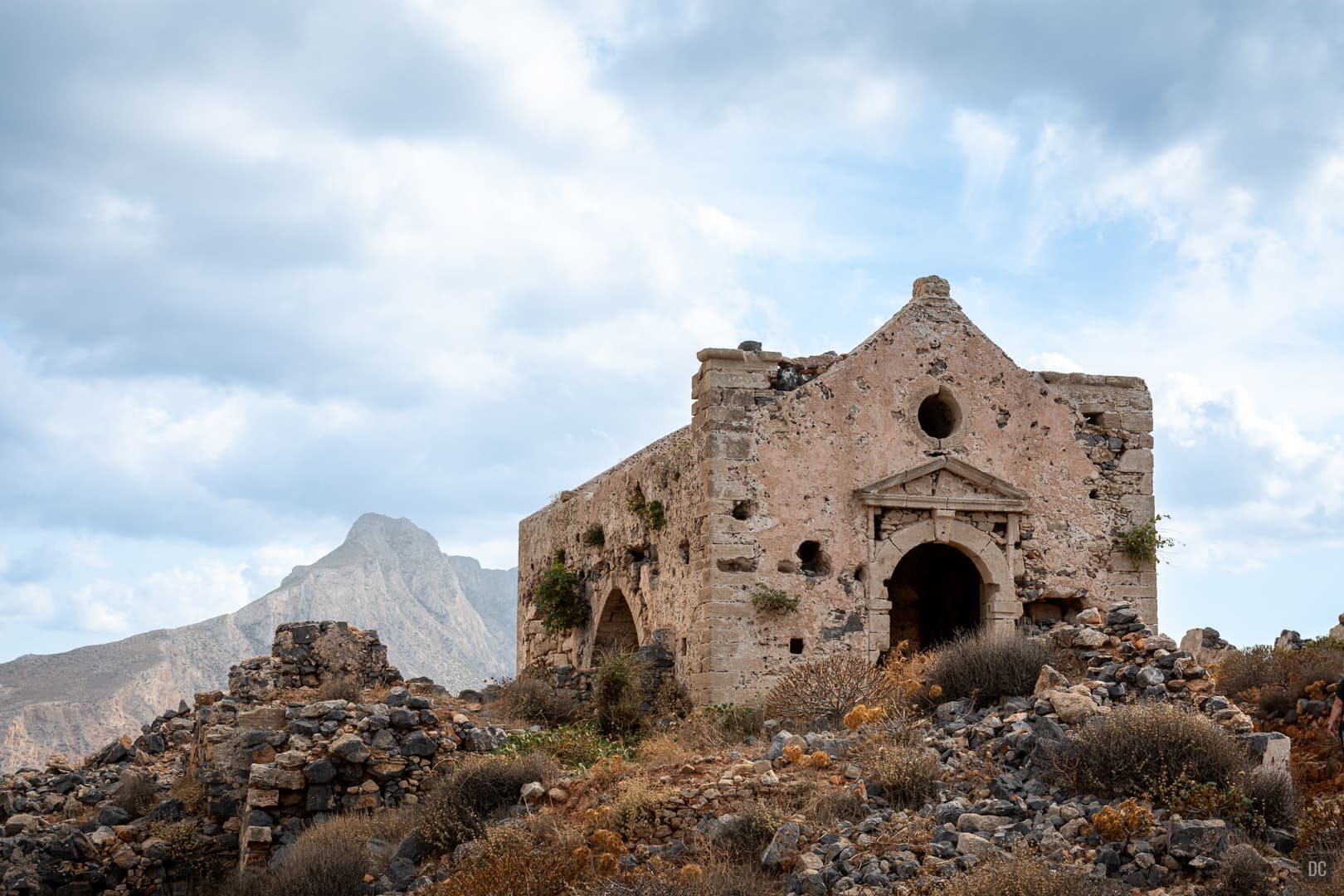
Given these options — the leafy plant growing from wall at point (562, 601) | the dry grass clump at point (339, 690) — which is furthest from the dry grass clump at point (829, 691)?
the leafy plant growing from wall at point (562, 601)

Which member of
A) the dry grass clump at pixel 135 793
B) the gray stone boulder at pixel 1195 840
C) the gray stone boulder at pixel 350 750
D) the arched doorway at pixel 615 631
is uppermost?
the arched doorway at pixel 615 631

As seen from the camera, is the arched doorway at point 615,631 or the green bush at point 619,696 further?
the arched doorway at point 615,631

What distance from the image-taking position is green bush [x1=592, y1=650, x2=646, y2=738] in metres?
15.3

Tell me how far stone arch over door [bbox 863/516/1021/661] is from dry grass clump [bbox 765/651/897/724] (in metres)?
1.30

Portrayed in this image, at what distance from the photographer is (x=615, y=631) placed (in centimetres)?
1991

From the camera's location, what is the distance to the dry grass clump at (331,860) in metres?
10.8

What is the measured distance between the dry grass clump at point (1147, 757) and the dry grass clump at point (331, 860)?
5.61 metres

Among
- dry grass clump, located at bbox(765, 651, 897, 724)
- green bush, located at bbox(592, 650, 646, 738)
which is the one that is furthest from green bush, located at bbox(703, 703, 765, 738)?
green bush, located at bbox(592, 650, 646, 738)

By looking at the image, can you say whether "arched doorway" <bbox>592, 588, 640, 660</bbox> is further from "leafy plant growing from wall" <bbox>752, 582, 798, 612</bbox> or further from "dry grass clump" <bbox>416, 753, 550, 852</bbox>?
"dry grass clump" <bbox>416, 753, 550, 852</bbox>

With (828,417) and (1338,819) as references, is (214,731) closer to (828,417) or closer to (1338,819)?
(828,417)

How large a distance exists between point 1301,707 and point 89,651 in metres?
46.5

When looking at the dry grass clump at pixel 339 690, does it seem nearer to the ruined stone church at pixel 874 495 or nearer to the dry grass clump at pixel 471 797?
the ruined stone church at pixel 874 495

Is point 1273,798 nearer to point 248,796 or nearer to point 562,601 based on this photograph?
point 248,796

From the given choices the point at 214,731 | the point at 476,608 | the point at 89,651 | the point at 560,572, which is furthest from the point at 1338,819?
the point at 476,608
